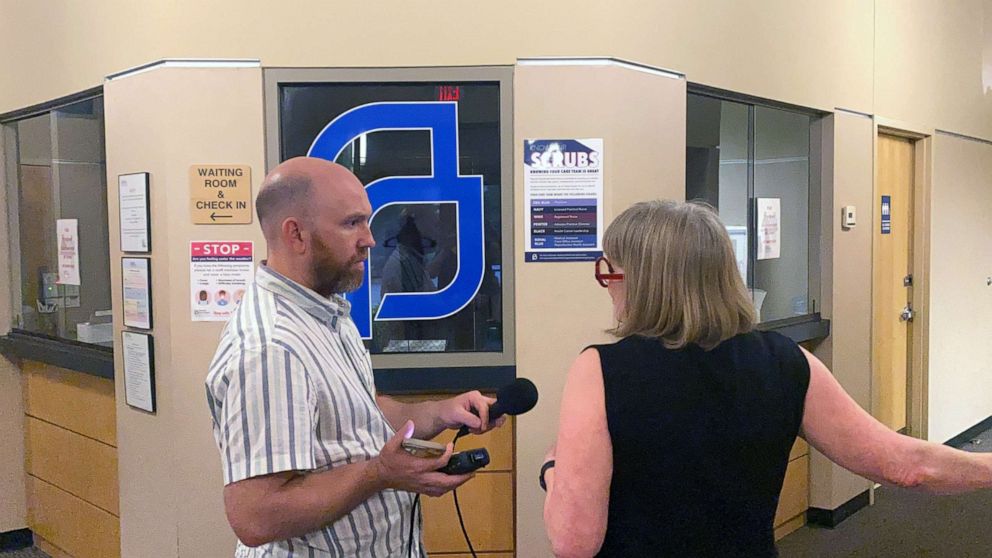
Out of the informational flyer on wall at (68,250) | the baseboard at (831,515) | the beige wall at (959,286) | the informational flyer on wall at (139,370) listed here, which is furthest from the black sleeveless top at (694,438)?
the beige wall at (959,286)

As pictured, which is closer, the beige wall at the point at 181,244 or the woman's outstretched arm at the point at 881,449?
the woman's outstretched arm at the point at 881,449

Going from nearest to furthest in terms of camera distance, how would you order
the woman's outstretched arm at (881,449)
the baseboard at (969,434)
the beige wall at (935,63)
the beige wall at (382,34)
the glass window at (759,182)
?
the woman's outstretched arm at (881,449)
the beige wall at (382,34)
the glass window at (759,182)
the beige wall at (935,63)
the baseboard at (969,434)

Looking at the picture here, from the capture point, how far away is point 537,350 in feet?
10.6

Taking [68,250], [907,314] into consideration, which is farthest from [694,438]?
[907,314]

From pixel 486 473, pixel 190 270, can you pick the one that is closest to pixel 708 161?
pixel 486 473

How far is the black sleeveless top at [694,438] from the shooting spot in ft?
4.75

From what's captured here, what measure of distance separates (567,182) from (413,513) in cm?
172

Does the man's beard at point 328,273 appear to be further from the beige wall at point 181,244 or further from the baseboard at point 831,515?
the baseboard at point 831,515

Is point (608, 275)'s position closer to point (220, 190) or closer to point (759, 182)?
point (220, 190)

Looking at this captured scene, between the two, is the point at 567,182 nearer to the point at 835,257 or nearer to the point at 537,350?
the point at 537,350

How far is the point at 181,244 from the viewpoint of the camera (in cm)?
316

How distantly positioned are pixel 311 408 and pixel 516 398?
1.57ft

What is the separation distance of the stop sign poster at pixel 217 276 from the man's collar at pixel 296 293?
60.0 inches

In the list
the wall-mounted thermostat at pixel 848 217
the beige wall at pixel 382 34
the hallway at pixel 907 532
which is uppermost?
the beige wall at pixel 382 34
